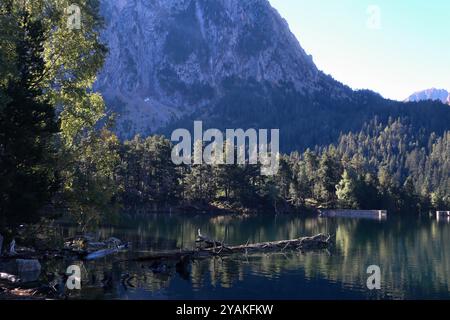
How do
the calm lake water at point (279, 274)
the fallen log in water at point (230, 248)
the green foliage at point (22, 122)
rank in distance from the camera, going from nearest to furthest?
the green foliage at point (22, 122)
the calm lake water at point (279, 274)
the fallen log in water at point (230, 248)

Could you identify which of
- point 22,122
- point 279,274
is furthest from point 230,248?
point 22,122

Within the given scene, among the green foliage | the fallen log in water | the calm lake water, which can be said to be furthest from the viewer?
the fallen log in water

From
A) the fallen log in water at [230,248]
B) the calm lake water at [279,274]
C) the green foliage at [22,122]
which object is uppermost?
the green foliage at [22,122]

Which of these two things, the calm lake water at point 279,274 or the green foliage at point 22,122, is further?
the calm lake water at point 279,274

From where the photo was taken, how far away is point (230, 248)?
65250mm

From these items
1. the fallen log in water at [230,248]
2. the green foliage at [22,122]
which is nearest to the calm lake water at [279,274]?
the fallen log in water at [230,248]

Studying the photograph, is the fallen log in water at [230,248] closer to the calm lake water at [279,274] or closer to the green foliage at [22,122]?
the calm lake water at [279,274]

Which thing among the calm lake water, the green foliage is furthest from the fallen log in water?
the green foliage

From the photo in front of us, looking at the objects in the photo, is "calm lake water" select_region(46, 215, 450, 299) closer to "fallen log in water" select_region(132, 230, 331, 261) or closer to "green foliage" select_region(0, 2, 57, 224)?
"fallen log in water" select_region(132, 230, 331, 261)

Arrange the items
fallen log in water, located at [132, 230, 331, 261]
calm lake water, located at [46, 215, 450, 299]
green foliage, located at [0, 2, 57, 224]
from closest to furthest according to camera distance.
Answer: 1. green foliage, located at [0, 2, 57, 224]
2. calm lake water, located at [46, 215, 450, 299]
3. fallen log in water, located at [132, 230, 331, 261]

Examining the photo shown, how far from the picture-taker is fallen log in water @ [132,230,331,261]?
57.4 meters

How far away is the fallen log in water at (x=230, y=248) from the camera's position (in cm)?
5738

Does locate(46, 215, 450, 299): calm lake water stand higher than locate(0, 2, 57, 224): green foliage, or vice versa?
locate(0, 2, 57, 224): green foliage

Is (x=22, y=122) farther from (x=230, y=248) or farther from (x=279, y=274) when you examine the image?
(x=230, y=248)
